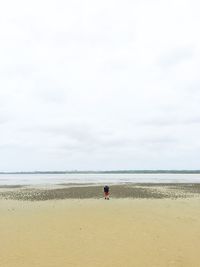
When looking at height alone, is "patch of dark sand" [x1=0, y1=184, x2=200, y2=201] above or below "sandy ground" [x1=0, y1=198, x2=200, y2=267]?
above

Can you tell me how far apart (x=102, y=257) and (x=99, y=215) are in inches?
465

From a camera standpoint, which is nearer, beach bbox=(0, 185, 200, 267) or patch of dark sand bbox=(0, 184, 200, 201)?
beach bbox=(0, 185, 200, 267)

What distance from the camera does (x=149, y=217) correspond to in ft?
79.8

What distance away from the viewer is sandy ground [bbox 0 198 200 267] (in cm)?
1357

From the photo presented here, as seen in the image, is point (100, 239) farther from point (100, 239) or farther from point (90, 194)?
point (90, 194)

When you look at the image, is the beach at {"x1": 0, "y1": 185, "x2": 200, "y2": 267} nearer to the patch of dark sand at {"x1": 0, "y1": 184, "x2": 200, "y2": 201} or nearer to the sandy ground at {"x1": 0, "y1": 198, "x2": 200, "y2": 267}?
the sandy ground at {"x1": 0, "y1": 198, "x2": 200, "y2": 267}

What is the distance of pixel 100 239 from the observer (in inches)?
681

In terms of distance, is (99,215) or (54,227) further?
(99,215)

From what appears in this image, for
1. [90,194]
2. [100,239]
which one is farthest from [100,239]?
[90,194]

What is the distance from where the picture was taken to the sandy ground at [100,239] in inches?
534

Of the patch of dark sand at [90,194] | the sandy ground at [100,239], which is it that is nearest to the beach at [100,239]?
the sandy ground at [100,239]

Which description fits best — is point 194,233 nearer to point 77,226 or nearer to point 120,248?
point 120,248

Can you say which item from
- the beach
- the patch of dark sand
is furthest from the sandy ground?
the patch of dark sand

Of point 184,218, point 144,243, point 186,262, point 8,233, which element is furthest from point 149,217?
point 186,262
